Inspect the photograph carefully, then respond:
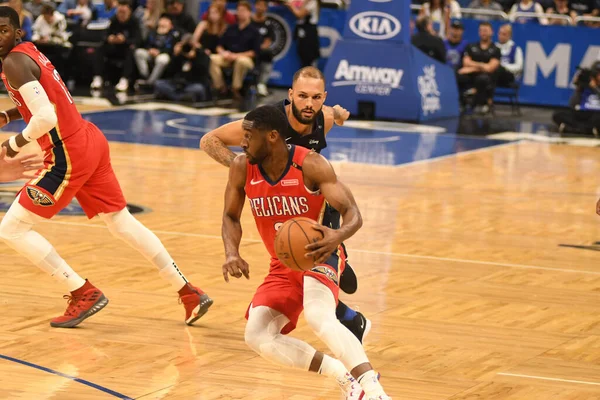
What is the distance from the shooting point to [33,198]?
7422mm

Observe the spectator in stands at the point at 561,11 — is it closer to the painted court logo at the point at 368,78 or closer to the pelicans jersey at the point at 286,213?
the painted court logo at the point at 368,78

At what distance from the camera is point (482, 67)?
67.4 feet

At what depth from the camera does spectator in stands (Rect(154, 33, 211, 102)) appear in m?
21.6

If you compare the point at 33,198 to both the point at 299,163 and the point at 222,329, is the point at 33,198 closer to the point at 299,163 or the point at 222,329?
the point at 222,329

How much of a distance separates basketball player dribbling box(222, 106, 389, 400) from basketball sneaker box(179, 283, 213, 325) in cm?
157

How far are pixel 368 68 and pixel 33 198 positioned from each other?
12632mm

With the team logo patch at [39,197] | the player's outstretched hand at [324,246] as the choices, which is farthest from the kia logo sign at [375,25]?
the player's outstretched hand at [324,246]

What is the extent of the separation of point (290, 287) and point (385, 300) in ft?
8.31

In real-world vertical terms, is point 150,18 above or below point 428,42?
below

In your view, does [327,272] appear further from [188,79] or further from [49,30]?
[49,30]

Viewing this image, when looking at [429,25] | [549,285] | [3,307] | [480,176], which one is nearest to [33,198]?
[3,307]

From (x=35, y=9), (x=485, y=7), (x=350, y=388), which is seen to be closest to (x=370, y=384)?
(x=350, y=388)

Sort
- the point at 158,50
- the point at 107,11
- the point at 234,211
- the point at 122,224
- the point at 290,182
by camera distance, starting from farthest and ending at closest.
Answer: the point at 107,11 < the point at 158,50 < the point at 122,224 < the point at 234,211 < the point at 290,182

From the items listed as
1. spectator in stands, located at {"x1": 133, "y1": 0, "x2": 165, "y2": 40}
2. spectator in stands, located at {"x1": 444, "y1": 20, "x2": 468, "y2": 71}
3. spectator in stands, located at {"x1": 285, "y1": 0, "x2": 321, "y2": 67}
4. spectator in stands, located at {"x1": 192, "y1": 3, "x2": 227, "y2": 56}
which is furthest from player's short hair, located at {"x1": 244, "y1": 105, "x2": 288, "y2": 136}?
spectator in stands, located at {"x1": 133, "y1": 0, "x2": 165, "y2": 40}
